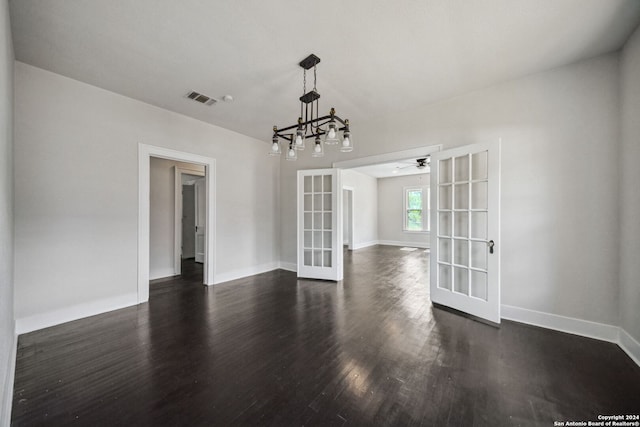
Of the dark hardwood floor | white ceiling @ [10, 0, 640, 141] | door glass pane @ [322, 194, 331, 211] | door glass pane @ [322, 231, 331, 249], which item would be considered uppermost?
white ceiling @ [10, 0, 640, 141]

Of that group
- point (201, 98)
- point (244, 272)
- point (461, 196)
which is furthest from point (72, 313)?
point (461, 196)

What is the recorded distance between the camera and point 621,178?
229 cm

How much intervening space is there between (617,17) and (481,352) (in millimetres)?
3075

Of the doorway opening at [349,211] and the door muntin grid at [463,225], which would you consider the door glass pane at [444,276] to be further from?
the doorway opening at [349,211]

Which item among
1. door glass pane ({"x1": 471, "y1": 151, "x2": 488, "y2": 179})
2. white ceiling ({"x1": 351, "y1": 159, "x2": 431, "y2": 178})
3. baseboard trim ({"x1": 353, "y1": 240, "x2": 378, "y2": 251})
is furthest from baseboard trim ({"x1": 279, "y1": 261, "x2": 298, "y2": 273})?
white ceiling ({"x1": 351, "y1": 159, "x2": 431, "y2": 178})

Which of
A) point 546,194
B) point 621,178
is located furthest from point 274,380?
point 621,178

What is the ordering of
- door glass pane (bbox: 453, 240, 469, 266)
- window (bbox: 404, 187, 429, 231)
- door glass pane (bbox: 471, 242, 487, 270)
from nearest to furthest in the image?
door glass pane (bbox: 471, 242, 487, 270) < door glass pane (bbox: 453, 240, 469, 266) < window (bbox: 404, 187, 429, 231)

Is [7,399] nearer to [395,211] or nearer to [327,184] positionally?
[327,184]

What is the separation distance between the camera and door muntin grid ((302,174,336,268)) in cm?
457

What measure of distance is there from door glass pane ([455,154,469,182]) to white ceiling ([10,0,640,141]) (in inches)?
35.3

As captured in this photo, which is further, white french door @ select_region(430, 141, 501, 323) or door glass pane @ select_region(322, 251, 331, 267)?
door glass pane @ select_region(322, 251, 331, 267)

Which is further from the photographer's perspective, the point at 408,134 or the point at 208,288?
the point at 208,288

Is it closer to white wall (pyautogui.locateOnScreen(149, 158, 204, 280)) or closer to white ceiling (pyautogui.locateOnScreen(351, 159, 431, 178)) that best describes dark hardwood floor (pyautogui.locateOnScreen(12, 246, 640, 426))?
white wall (pyautogui.locateOnScreen(149, 158, 204, 280))

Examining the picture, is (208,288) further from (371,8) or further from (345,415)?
(371,8)
